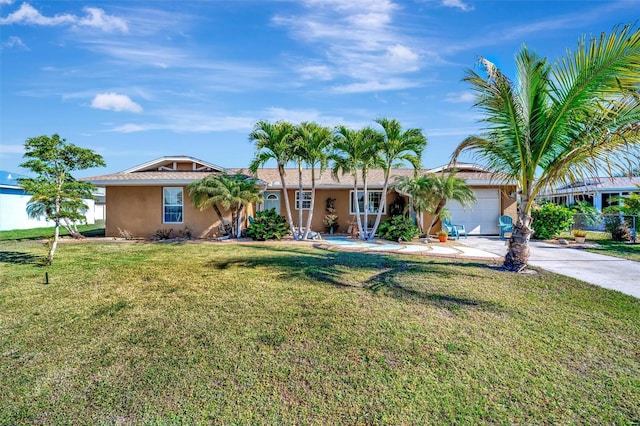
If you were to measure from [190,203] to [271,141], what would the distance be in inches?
226

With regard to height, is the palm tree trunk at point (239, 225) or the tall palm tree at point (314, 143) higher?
the tall palm tree at point (314, 143)

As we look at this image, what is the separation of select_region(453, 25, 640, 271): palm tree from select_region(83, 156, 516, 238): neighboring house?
869cm

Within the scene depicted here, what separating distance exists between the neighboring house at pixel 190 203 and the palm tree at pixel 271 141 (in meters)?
2.39

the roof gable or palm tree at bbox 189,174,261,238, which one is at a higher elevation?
the roof gable

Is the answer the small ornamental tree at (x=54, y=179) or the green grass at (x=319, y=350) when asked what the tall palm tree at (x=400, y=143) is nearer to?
the green grass at (x=319, y=350)

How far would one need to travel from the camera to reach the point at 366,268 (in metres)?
9.43

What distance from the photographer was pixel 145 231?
1772 cm

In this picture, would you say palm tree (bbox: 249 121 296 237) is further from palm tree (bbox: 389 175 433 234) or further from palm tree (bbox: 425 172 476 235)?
palm tree (bbox: 425 172 476 235)

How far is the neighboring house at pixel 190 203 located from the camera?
17625 millimetres

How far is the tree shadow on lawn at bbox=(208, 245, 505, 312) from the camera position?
677cm

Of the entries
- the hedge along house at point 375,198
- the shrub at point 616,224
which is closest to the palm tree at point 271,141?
the hedge along house at point 375,198

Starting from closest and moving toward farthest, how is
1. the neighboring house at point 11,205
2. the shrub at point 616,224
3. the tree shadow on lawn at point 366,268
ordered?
the tree shadow on lawn at point 366,268 → the shrub at point 616,224 → the neighboring house at point 11,205

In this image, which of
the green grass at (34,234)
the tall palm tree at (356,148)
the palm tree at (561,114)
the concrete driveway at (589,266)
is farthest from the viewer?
the green grass at (34,234)

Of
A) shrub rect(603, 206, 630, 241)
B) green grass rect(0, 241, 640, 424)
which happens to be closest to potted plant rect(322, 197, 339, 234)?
green grass rect(0, 241, 640, 424)
